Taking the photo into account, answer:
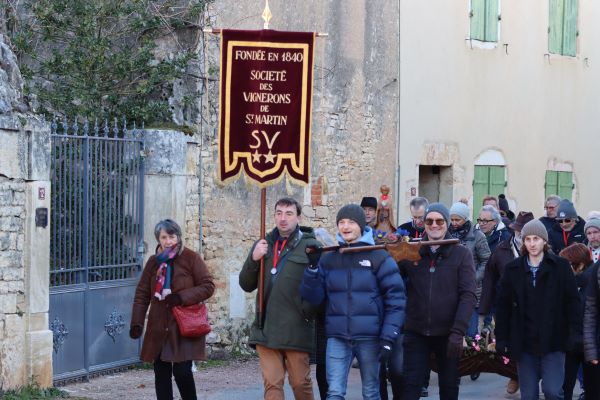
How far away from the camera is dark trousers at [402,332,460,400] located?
9.22m

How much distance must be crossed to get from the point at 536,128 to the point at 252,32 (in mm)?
11076

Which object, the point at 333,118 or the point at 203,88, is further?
the point at 333,118

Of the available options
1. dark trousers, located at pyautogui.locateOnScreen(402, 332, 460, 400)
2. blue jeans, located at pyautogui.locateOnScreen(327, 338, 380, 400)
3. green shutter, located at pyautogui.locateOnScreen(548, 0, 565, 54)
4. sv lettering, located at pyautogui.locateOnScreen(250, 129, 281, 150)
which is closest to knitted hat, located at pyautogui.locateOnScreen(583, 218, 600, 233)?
dark trousers, located at pyautogui.locateOnScreen(402, 332, 460, 400)

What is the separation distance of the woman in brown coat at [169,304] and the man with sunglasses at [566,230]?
17.9ft

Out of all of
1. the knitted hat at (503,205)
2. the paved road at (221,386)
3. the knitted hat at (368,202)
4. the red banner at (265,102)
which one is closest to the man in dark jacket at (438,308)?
the red banner at (265,102)

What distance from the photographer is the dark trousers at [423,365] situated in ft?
30.2

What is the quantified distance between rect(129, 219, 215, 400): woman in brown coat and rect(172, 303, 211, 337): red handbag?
0.18 ft

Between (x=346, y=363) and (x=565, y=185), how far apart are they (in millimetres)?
12912

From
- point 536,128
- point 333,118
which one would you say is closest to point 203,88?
point 333,118

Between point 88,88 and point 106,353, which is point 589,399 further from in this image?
point 88,88

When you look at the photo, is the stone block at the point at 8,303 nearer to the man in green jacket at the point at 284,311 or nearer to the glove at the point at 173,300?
the glove at the point at 173,300

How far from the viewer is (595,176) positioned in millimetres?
21938

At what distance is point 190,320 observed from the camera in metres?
9.43

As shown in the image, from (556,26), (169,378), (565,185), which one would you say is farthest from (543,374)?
(556,26)
